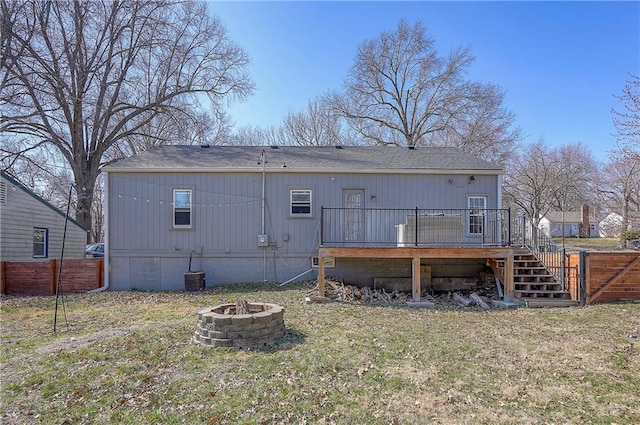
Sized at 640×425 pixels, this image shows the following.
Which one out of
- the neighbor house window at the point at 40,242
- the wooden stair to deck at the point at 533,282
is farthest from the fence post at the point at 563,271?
the neighbor house window at the point at 40,242

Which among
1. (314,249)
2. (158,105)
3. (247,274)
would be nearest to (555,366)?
(314,249)

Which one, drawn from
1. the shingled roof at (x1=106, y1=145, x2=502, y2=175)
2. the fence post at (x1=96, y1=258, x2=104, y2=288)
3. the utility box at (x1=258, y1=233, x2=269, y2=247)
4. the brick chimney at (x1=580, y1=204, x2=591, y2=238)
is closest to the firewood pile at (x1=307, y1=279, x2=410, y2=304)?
the utility box at (x1=258, y1=233, x2=269, y2=247)

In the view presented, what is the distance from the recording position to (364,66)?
24641mm

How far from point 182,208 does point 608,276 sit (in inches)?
420

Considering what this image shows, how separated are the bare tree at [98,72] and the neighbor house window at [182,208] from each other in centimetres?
868

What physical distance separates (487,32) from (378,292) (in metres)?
7.86

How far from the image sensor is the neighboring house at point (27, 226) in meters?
11.5

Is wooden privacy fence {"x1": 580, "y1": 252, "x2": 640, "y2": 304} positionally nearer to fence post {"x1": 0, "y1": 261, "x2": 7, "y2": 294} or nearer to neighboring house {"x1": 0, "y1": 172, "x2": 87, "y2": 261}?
neighboring house {"x1": 0, "y1": 172, "x2": 87, "y2": 261}

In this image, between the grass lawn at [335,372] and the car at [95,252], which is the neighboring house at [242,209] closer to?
the grass lawn at [335,372]

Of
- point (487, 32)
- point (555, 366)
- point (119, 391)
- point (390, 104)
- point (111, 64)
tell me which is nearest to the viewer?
point (119, 391)

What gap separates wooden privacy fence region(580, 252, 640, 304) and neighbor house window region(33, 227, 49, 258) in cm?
1614

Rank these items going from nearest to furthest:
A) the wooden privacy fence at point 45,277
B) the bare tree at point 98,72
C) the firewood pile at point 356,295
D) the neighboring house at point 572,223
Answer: the firewood pile at point 356,295, the wooden privacy fence at point 45,277, the bare tree at point 98,72, the neighboring house at point 572,223

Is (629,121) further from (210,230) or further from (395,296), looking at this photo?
(210,230)

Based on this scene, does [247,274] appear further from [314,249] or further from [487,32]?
[487,32]
